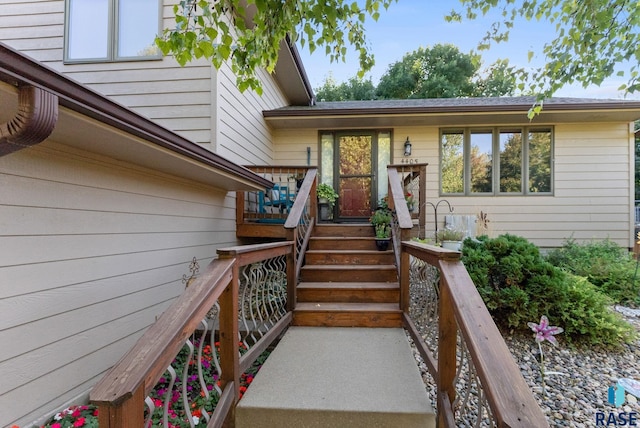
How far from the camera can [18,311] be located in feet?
6.35

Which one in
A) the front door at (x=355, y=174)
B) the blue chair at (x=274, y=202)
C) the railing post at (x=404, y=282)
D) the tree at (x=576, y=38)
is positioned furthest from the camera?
the front door at (x=355, y=174)

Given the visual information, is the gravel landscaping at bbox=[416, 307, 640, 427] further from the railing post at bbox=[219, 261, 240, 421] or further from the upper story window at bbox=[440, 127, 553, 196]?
the upper story window at bbox=[440, 127, 553, 196]

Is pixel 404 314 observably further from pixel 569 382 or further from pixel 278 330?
pixel 569 382

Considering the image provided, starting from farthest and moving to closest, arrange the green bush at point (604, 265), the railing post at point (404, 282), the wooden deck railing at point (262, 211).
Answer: the green bush at point (604, 265) → the wooden deck railing at point (262, 211) → the railing post at point (404, 282)

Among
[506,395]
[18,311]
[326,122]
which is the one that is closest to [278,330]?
[18,311]

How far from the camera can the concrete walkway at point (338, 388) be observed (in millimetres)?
1792

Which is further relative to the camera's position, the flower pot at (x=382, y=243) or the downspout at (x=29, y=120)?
the flower pot at (x=382, y=243)

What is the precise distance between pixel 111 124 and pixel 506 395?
243 centimetres

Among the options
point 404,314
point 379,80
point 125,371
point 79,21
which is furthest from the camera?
point 379,80

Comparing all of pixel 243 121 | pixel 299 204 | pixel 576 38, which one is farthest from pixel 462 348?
pixel 243 121

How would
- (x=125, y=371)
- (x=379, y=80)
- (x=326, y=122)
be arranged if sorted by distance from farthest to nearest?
(x=379, y=80), (x=326, y=122), (x=125, y=371)

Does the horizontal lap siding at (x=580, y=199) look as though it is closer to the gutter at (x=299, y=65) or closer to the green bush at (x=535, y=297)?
the green bush at (x=535, y=297)

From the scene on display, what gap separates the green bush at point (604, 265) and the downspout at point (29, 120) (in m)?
6.69

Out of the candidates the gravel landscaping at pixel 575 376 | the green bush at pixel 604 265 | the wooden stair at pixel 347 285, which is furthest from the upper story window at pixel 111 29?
the green bush at pixel 604 265
